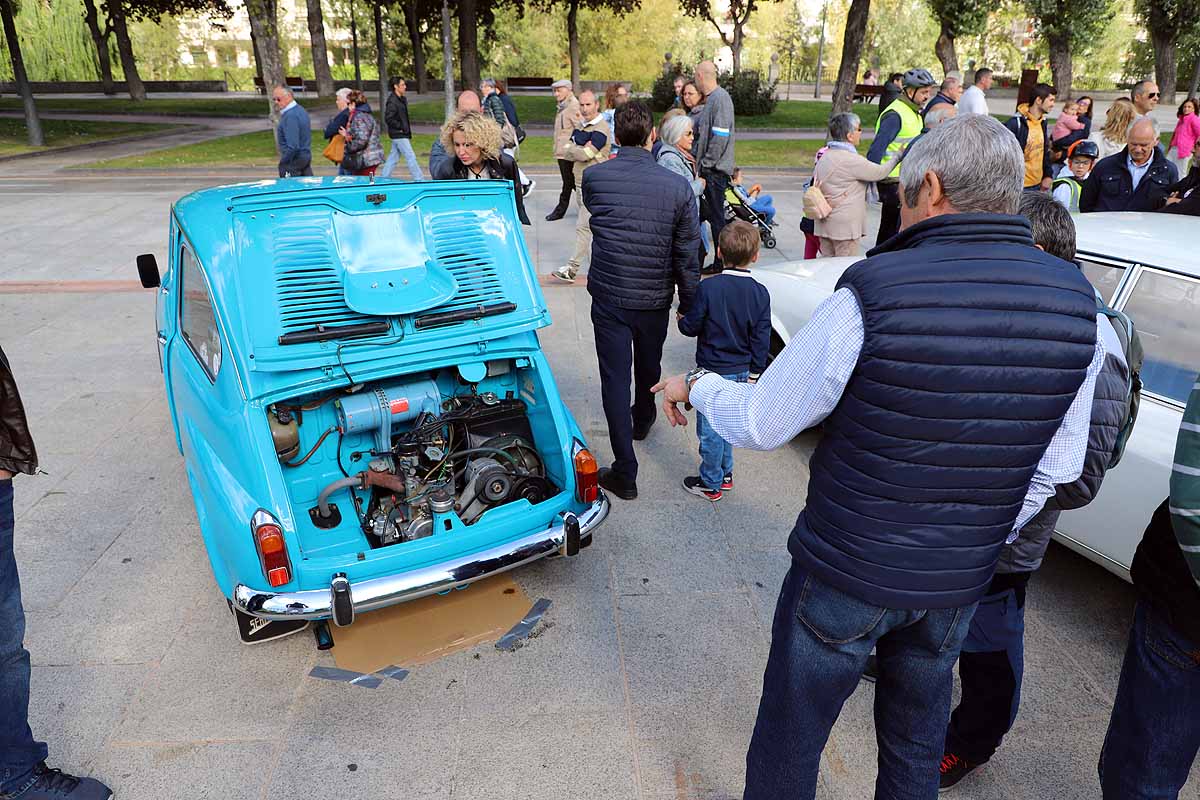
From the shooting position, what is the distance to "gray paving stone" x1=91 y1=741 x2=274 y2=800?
2.83 meters

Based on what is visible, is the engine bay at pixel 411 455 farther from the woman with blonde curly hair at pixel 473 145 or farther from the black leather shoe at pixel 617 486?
the woman with blonde curly hair at pixel 473 145

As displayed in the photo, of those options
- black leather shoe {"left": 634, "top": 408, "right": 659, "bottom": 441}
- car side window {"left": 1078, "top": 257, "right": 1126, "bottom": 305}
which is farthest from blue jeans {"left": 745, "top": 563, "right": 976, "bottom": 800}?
black leather shoe {"left": 634, "top": 408, "right": 659, "bottom": 441}

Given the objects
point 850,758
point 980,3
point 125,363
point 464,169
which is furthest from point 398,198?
point 980,3

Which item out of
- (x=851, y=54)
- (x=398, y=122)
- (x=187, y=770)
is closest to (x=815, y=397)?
(x=187, y=770)

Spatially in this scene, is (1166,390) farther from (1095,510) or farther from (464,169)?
(464,169)

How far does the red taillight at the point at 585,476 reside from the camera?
375cm

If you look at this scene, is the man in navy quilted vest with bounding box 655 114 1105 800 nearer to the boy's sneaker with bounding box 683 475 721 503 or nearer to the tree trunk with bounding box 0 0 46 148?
the boy's sneaker with bounding box 683 475 721 503

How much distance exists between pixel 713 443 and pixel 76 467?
12.9 ft

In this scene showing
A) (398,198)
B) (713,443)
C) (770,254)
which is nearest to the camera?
(398,198)

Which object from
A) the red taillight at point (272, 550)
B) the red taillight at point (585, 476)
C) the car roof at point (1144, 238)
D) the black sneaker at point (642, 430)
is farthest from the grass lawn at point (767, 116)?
the red taillight at point (272, 550)

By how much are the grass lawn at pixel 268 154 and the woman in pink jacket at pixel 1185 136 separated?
23.6ft

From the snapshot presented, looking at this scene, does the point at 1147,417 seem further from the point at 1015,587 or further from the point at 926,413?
the point at 926,413

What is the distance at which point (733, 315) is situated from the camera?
428cm

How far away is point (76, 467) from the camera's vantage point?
5023mm
